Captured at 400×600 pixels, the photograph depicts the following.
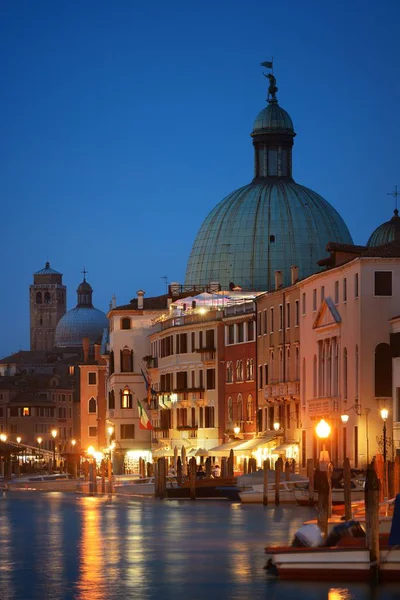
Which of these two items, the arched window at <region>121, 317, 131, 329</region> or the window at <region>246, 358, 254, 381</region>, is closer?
the window at <region>246, 358, 254, 381</region>

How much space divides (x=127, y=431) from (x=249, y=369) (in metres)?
24.4

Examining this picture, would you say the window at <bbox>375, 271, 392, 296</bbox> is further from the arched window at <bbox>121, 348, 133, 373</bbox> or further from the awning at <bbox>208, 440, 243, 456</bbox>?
the arched window at <bbox>121, 348, 133, 373</bbox>

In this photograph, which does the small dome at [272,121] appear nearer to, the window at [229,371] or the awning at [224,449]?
the window at [229,371]

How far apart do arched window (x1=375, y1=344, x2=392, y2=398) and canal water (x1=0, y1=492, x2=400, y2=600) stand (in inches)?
→ 410

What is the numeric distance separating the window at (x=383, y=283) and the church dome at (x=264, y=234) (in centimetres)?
3972

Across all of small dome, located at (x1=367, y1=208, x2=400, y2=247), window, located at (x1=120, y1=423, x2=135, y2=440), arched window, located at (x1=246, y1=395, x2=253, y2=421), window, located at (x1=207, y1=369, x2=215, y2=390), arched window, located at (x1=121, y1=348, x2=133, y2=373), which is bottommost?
window, located at (x1=120, y1=423, x2=135, y2=440)

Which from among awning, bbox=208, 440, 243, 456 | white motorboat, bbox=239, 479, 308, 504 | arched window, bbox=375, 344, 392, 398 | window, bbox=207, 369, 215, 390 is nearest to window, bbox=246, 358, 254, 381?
awning, bbox=208, 440, 243, 456

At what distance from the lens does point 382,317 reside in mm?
63406

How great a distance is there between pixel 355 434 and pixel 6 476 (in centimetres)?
3803

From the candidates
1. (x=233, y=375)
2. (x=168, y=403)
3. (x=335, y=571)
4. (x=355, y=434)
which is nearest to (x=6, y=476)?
(x=168, y=403)

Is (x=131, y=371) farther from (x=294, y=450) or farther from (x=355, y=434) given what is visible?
(x=355, y=434)

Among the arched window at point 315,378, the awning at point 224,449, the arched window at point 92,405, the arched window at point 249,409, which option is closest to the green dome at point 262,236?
the arched window at point 249,409

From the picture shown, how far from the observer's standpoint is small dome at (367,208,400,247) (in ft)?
317

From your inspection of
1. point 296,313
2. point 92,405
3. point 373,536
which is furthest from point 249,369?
point 92,405
